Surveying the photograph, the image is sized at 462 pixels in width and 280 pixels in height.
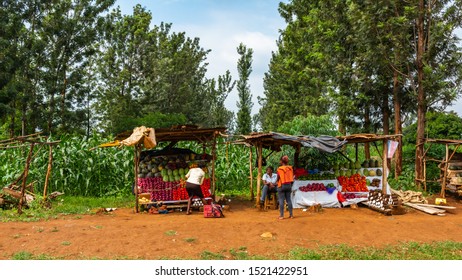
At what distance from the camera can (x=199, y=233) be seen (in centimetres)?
816

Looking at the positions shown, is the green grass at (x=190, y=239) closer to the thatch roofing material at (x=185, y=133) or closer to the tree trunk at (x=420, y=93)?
the thatch roofing material at (x=185, y=133)

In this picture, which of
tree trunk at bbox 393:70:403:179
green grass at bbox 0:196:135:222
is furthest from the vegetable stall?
green grass at bbox 0:196:135:222

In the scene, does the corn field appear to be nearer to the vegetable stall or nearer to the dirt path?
the vegetable stall

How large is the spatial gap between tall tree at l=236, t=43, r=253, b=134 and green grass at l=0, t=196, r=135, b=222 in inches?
693

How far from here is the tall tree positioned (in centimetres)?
3150

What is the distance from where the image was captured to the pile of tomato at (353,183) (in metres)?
12.5

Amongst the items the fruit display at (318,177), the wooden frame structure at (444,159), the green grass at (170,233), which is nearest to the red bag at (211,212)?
the green grass at (170,233)

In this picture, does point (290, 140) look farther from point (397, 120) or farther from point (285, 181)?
point (397, 120)

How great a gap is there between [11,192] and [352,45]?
47.5 feet

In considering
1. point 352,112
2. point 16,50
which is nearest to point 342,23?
point 352,112

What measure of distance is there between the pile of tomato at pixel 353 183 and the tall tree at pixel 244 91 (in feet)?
61.9

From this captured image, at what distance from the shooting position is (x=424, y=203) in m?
12.5

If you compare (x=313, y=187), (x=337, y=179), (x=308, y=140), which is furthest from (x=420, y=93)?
(x=308, y=140)
